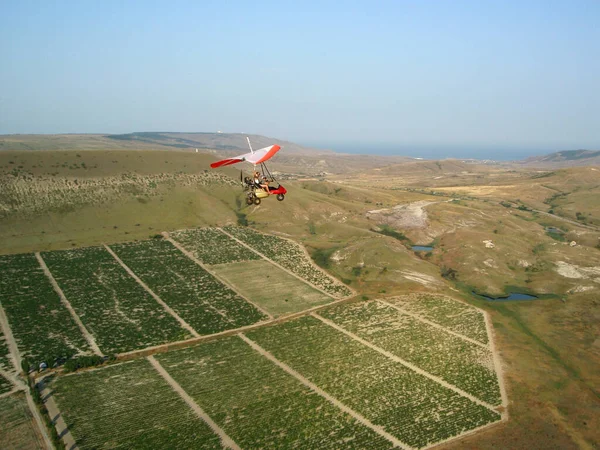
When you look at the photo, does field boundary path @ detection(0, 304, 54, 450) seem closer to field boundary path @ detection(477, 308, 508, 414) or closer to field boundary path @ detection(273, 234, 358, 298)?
field boundary path @ detection(477, 308, 508, 414)

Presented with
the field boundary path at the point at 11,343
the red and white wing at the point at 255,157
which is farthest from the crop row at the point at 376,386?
the field boundary path at the point at 11,343

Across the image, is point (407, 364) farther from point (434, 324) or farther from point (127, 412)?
point (127, 412)

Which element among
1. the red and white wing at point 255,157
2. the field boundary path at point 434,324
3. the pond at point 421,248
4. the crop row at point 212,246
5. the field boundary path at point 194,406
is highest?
the red and white wing at point 255,157

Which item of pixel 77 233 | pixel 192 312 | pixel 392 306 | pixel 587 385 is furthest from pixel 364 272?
pixel 77 233

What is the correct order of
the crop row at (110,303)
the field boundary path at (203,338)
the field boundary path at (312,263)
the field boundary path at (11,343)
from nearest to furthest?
the field boundary path at (11,343), the field boundary path at (203,338), the crop row at (110,303), the field boundary path at (312,263)

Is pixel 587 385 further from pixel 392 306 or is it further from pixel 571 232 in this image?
pixel 571 232

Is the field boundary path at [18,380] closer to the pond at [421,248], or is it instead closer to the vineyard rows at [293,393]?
the vineyard rows at [293,393]

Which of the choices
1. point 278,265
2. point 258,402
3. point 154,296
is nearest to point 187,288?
point 154,296
